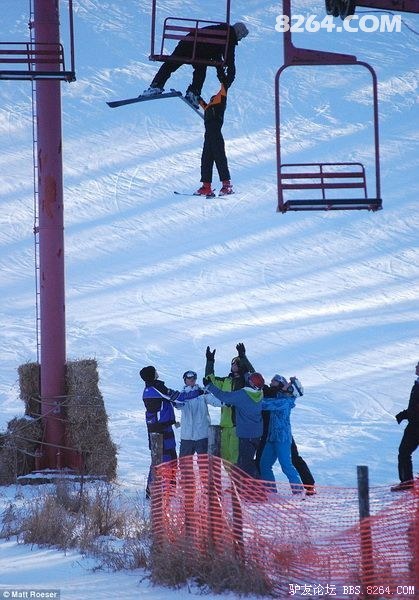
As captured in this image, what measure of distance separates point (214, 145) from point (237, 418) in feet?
8.77

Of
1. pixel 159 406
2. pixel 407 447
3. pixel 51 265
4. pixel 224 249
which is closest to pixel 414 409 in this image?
pixel 407 447

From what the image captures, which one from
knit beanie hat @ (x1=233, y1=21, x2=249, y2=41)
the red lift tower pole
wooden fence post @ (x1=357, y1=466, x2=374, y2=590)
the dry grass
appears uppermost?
knit beanie hat @ (x1=233, y1=21, x2=249, y2=41)

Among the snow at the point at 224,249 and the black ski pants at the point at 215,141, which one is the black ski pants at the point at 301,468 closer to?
the snow at the point at 224,249

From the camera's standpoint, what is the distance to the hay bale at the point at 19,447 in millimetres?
15562

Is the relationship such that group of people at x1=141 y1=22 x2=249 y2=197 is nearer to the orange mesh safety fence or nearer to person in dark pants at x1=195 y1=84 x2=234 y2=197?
person in dark pants at x1=195 y1=84 x2=234 y2=197

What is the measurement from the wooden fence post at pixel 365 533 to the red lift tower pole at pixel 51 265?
825 cm

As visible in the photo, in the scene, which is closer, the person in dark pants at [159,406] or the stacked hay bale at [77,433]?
the person in dark pants at [159,406]

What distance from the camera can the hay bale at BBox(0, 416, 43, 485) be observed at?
15562mm

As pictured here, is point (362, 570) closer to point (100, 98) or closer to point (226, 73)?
point (226, 73)

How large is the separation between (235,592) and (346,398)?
657 inches

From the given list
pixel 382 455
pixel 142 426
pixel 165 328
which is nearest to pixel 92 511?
pixel 382 455

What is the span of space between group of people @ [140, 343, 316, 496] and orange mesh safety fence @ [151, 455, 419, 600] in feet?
7.75

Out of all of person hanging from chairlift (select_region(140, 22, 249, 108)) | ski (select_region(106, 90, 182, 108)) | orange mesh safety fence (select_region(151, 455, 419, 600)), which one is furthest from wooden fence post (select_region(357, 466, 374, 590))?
person hanging from chairlift (select_region(140, 22, 249, 108))

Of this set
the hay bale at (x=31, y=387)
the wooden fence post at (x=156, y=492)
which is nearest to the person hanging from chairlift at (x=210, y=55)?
the wooden fence post at (x=156, y=492)
